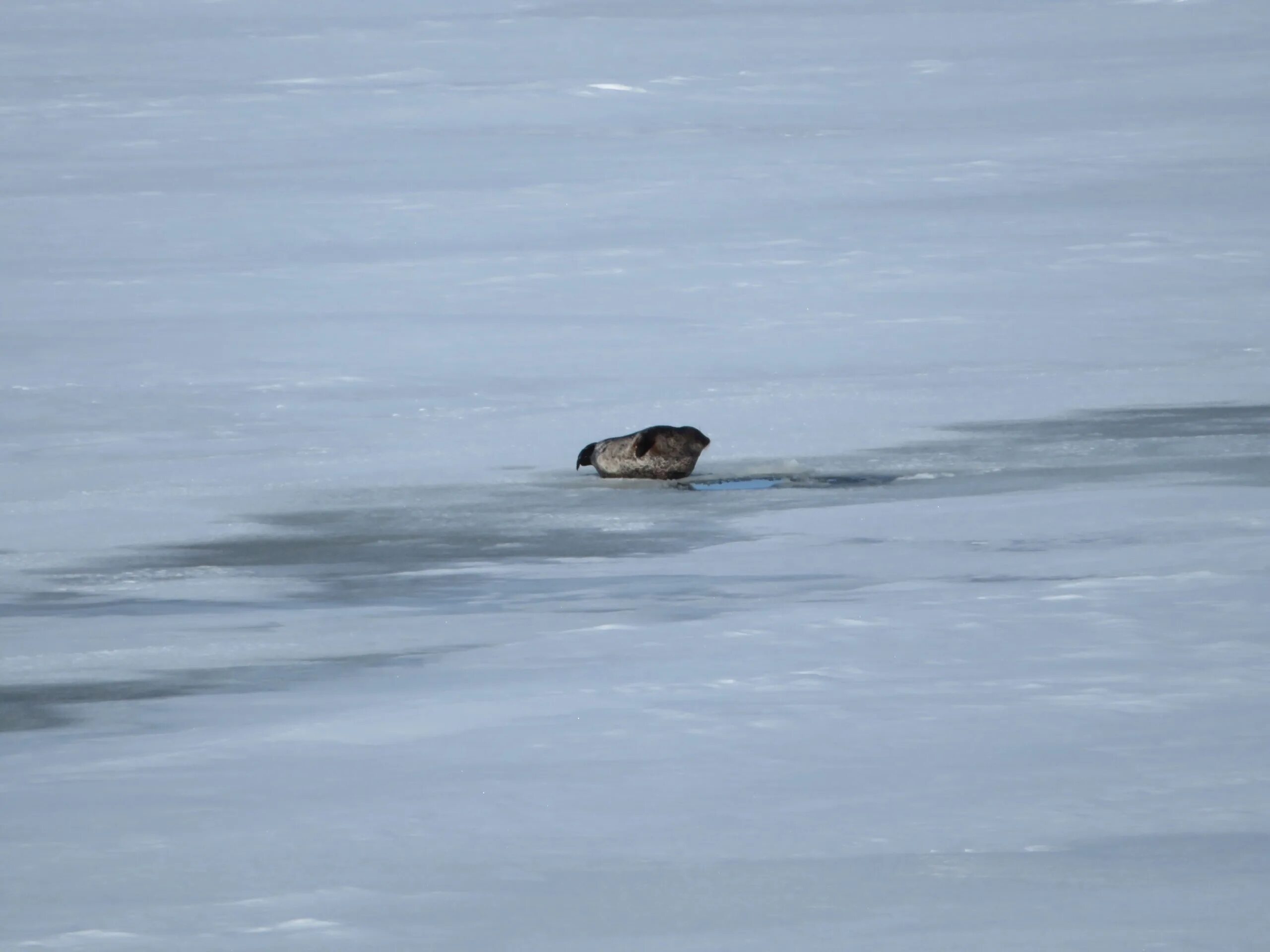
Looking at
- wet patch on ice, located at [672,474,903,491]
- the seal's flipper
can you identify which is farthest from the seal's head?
wet patch on ice, located at [672,474,903,491]

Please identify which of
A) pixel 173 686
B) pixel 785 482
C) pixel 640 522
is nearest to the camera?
pixel 173 686

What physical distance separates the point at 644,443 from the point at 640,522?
0.77 m

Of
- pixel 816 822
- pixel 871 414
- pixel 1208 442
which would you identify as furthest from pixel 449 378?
pixel 816 822

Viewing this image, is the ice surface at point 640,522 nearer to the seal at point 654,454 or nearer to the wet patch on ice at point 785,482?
the wet patch on ice at point 785,482

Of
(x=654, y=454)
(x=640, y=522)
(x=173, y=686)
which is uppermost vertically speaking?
(x=654, y=454)

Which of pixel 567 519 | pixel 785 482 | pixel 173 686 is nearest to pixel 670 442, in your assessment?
pixel 785 482

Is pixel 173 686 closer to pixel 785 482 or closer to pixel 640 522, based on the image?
pixel 640 522

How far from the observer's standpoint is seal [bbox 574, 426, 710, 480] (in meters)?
8.74

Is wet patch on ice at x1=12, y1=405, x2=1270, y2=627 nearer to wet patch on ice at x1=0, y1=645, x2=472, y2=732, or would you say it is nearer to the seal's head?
the seal's head

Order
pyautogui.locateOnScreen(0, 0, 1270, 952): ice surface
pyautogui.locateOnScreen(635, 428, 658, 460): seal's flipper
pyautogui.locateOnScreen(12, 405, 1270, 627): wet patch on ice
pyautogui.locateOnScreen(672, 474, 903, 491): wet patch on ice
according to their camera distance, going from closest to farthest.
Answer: pyautogui.locateOnScreen(0, 0, 1270, 952): ice surface → pyautogui.locateOnScreen(12, 405, 1270, 627): wet patch on ice → pyautogui.locateOnScreen(672, 474, 903, 491): wet patch on ice → pyautogui.locateOnScreen(635, 428, 658, 460): seal's flipper

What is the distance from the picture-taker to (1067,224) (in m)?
15.3

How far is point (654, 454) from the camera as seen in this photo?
873 cm

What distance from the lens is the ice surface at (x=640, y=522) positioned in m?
4.55

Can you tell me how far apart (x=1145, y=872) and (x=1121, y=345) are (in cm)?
761
